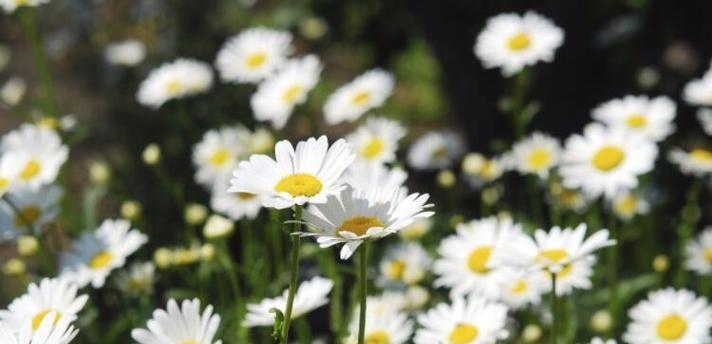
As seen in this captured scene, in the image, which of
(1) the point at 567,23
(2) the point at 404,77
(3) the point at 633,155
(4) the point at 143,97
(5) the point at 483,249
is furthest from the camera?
(2) the point at 404,77

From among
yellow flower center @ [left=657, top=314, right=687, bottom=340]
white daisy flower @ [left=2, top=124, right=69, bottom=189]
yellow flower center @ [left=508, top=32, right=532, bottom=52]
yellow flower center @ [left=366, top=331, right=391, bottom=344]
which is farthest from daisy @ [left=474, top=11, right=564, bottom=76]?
white daisy flower @ [left=2, top=124, right=69, bottom=189]

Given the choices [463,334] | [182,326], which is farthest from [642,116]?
[182,326]

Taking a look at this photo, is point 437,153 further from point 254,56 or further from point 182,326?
point 182,326

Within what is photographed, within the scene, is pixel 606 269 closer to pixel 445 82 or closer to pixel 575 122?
pixel 575 122

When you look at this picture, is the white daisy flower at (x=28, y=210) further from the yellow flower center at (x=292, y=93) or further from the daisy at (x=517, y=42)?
the daisy at (x=517, y=42)

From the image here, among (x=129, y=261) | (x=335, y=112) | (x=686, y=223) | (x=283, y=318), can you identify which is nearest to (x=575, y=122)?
(x=686, y=223)
